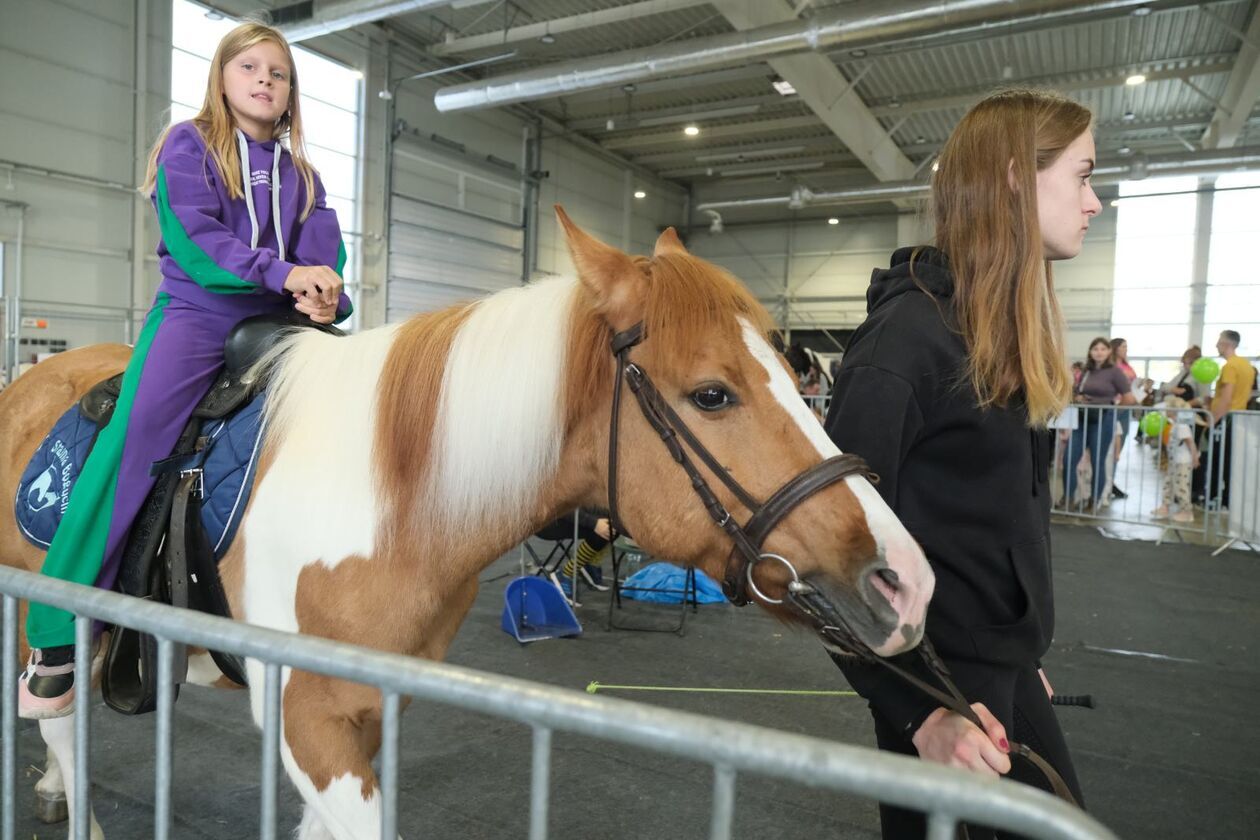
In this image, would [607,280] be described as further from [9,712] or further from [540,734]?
[9,712]

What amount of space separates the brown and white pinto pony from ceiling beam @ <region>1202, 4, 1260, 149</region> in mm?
12996

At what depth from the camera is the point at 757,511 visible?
1224 millimetres

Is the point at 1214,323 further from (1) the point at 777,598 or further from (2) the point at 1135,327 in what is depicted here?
(1) the point at 777,598

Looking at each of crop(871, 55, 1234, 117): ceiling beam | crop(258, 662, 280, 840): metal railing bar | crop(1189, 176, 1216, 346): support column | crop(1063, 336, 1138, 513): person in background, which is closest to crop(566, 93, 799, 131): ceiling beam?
crop(871, 55, 1234, 117): ceiling beam

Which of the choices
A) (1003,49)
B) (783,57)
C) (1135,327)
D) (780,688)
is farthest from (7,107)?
(1135,327)

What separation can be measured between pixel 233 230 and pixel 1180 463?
32.2ft

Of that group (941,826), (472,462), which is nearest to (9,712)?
(472,462)

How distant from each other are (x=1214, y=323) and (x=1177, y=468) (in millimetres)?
13641

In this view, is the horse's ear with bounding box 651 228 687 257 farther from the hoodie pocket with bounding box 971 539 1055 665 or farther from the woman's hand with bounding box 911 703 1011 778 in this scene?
the woman's hand with bounding box 911 703 1011 778

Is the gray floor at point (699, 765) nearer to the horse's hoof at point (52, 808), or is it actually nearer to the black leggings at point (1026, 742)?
the horse's hoof at point (52, 808)

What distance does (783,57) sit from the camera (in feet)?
36.1

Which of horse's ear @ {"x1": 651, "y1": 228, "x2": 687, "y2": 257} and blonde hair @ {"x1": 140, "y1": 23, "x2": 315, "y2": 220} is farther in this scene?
blonde hair @ {"x1": 140, "y1": 23, "x2": 315, "y2": 220}

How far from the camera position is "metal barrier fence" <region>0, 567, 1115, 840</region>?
1.74ft

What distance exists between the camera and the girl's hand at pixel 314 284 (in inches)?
65.4
